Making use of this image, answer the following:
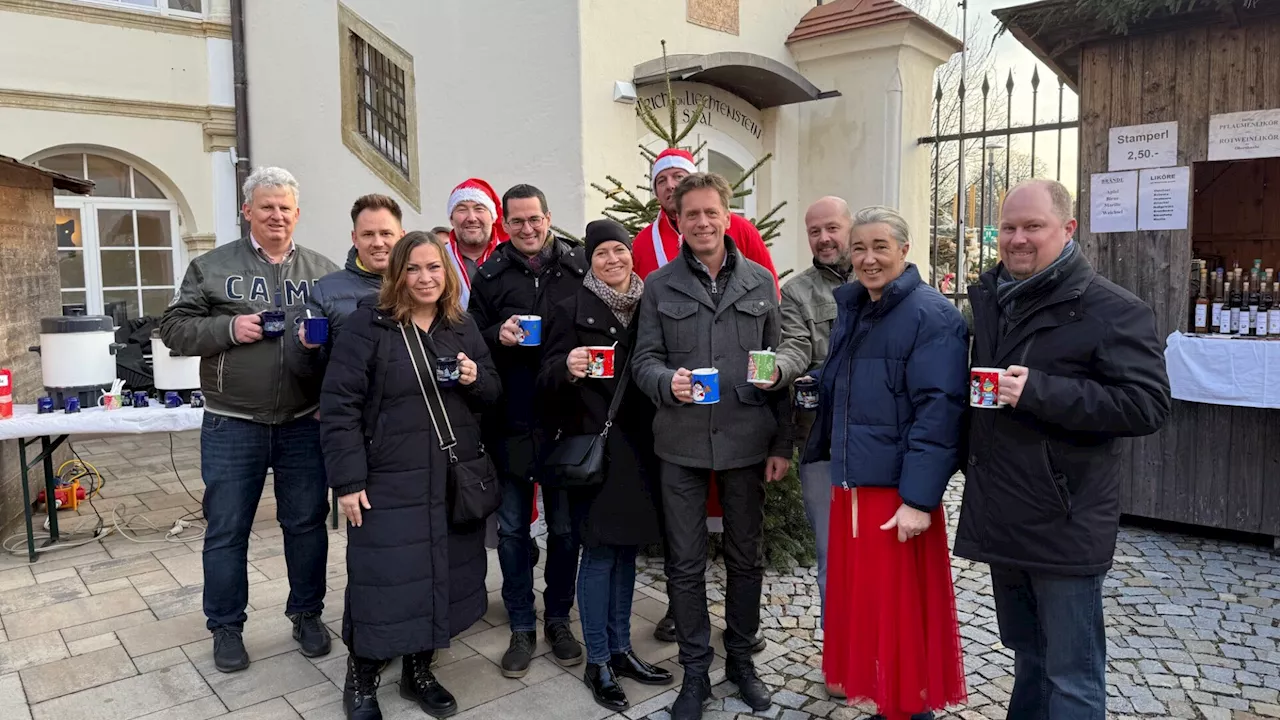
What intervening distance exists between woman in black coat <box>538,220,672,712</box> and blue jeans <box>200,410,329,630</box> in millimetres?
1203

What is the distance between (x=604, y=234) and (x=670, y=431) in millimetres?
817

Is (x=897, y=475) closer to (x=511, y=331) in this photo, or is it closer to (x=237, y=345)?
(x=511, y=331)

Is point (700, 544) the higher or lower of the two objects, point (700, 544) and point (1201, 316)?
the lower

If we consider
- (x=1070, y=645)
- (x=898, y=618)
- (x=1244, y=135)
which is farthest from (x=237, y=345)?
(x=1244, y=135)

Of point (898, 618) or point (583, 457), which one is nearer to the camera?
point (898, 618)

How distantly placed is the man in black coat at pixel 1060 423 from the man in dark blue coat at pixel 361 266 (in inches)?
93.6

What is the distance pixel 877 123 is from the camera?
9.20m

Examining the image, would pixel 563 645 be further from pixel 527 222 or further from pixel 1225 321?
pixel 1225 321

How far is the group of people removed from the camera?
2508 mm

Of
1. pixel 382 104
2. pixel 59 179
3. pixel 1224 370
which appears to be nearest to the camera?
pixel 1224 370

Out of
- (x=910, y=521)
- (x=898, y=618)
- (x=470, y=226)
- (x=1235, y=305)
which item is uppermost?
(x=470, y=226)

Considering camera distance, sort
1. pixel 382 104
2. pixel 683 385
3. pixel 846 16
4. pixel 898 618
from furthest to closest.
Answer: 1. pixel 382 104
2. pixel 846 16
3. pixel 683 385
4. pixel 898 618

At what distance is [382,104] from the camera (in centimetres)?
948

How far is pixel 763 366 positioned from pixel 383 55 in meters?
7.79
